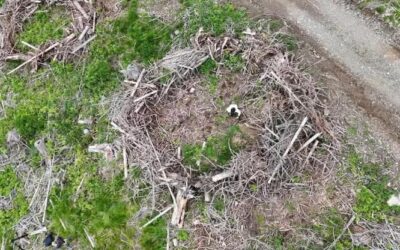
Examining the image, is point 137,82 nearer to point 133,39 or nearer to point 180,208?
point 133,39

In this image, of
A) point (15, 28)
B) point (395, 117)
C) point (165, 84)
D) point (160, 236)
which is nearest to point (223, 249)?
point (160, 236)

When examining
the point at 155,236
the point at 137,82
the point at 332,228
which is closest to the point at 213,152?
the point at 155,236

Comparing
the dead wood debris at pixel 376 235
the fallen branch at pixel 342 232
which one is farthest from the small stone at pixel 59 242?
the dead wood debris at pixel 376 235

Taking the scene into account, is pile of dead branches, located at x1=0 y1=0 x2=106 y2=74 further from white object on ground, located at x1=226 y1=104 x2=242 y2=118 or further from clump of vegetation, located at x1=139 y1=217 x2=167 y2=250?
clump of vegetation, located at x1=139 y1=217 x2=167 y2=250

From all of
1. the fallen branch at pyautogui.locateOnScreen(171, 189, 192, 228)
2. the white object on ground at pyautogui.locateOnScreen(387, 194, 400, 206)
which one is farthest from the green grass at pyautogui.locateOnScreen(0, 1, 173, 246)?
the white object on ground at pyautogui.locateOnScreen(387, 194, 400, 206)

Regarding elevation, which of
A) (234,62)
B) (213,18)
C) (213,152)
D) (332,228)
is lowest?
(332,228)
